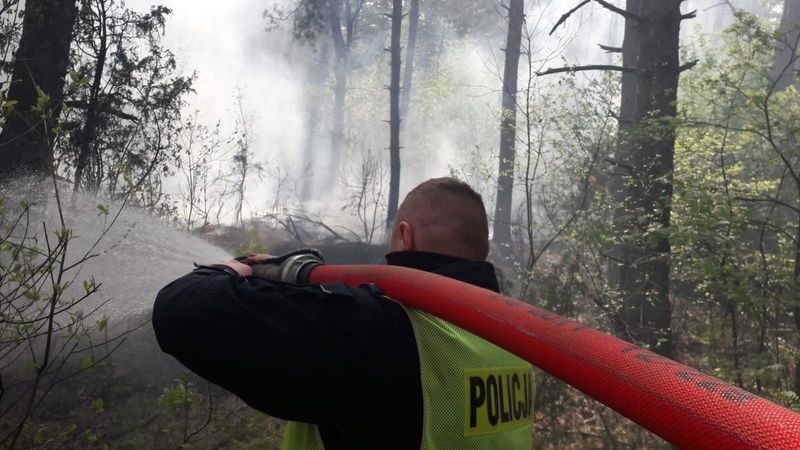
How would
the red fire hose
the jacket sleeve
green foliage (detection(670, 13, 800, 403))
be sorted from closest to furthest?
1. the red fire hose
2. the jacket sleeve
3. green foliage (detection(670, 13, 800, 403))

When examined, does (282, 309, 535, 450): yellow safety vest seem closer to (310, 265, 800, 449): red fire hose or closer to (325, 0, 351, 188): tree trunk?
(310, 265, 800, 449): red fire hose

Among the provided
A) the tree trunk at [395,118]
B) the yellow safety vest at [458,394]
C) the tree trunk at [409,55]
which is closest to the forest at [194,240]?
the yellow safety vest at [458,394]

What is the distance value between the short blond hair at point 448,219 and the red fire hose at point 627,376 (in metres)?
0.39

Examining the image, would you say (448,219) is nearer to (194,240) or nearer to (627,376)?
(627,376)

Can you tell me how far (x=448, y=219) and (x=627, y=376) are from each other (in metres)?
0.94

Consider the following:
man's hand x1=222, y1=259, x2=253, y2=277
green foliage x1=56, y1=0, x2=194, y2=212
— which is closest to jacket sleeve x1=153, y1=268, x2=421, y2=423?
man's hand x1=222, y1=259, x2=253, y2=277

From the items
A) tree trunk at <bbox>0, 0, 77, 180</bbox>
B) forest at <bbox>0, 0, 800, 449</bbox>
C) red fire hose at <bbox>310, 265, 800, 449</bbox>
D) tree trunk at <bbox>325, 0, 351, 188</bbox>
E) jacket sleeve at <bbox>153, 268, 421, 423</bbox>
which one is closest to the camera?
red fire hose at <bbox>310, 265, 800, 449</bbox>

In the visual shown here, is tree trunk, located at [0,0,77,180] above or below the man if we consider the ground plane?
above

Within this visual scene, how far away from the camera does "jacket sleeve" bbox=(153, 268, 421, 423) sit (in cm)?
145

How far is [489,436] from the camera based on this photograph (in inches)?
64.7

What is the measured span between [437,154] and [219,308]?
1289 inches

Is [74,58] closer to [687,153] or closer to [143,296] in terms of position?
[143,296]

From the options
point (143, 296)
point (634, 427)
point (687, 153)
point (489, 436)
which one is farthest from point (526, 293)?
point (489, 436)

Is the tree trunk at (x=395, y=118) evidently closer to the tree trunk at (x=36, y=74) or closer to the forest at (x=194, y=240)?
the forest at (x=194, y=240)
